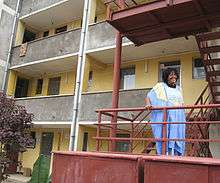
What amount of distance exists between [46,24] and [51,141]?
6.48m

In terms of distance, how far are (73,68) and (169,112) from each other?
41.1 feet

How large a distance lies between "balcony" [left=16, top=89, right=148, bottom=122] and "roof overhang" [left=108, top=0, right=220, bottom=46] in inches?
184

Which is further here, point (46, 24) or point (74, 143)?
point (46, 24)

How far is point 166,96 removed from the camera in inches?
231

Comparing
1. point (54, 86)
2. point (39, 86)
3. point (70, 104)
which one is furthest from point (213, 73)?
point (39, 86)

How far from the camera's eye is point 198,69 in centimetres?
1324

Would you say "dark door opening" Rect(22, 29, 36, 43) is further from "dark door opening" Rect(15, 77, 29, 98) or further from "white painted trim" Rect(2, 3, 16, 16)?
"dark door opening" Rect(15, 77, 29, 98)

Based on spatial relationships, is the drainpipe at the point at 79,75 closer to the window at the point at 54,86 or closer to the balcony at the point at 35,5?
the balcony at the point at 35,5

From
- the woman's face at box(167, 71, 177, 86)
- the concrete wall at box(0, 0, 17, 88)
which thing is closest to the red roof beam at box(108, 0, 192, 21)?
the woman's face at box(167, 71, 177, 86)

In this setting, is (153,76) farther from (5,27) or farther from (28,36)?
(28,36)

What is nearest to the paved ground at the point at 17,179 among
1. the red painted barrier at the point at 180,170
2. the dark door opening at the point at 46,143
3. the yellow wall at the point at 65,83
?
the dark door opening at the point at 46,143

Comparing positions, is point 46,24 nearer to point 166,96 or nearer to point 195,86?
point 195,86

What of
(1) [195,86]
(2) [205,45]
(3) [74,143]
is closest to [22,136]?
(3) [74,143]

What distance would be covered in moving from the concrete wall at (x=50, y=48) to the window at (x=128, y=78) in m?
2.43
